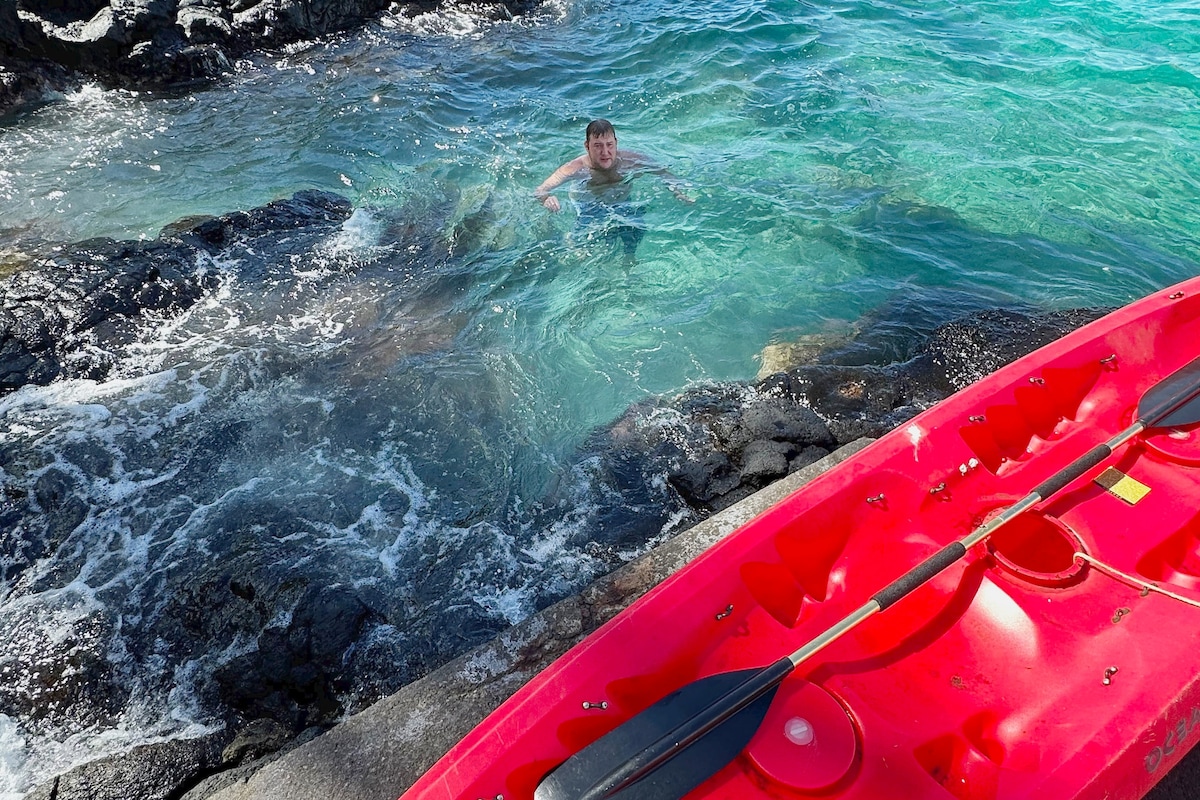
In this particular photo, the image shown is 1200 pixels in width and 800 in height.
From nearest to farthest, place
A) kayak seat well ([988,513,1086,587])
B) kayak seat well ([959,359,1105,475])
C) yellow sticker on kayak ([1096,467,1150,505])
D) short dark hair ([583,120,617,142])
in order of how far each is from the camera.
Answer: kayak seat well ([988,513,1086,587]), yellow sticker on kayak ([1096,467,1150,505]), kayak seat well ([959,359,1105,475]), short dark hair ([583,120,617,142])

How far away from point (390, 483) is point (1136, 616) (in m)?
3.57

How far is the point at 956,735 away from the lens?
244cm

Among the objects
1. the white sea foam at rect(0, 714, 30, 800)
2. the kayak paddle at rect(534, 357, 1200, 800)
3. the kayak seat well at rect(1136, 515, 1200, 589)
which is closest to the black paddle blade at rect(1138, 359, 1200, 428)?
the kayak seat well at rect(1136, 515, 1200, 589)

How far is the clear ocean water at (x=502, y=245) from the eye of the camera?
3.72 metres

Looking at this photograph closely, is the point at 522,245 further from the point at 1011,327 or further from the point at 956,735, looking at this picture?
the point at 956,735

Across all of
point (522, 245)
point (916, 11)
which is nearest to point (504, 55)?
point (522, 245)

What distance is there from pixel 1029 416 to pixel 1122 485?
478 mm

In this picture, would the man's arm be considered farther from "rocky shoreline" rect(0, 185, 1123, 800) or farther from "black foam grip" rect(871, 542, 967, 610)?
"black foam grip" rect(871, 542, 967, 610)

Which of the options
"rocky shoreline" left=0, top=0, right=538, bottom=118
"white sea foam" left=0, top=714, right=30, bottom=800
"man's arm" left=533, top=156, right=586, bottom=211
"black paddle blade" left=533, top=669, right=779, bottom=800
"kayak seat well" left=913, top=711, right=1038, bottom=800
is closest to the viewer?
"black paddle blade" left=533, top=669, right=779, bottom=800

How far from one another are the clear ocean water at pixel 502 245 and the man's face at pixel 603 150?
0.49m

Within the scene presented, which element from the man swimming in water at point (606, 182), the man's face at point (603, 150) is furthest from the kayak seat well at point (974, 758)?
the man's face at point (603, 150)

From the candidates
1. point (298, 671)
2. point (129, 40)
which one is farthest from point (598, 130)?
point (129, 40)

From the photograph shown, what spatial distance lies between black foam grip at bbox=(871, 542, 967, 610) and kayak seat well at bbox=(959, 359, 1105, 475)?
71 cm

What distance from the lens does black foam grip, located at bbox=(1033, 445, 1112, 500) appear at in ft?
9.59
